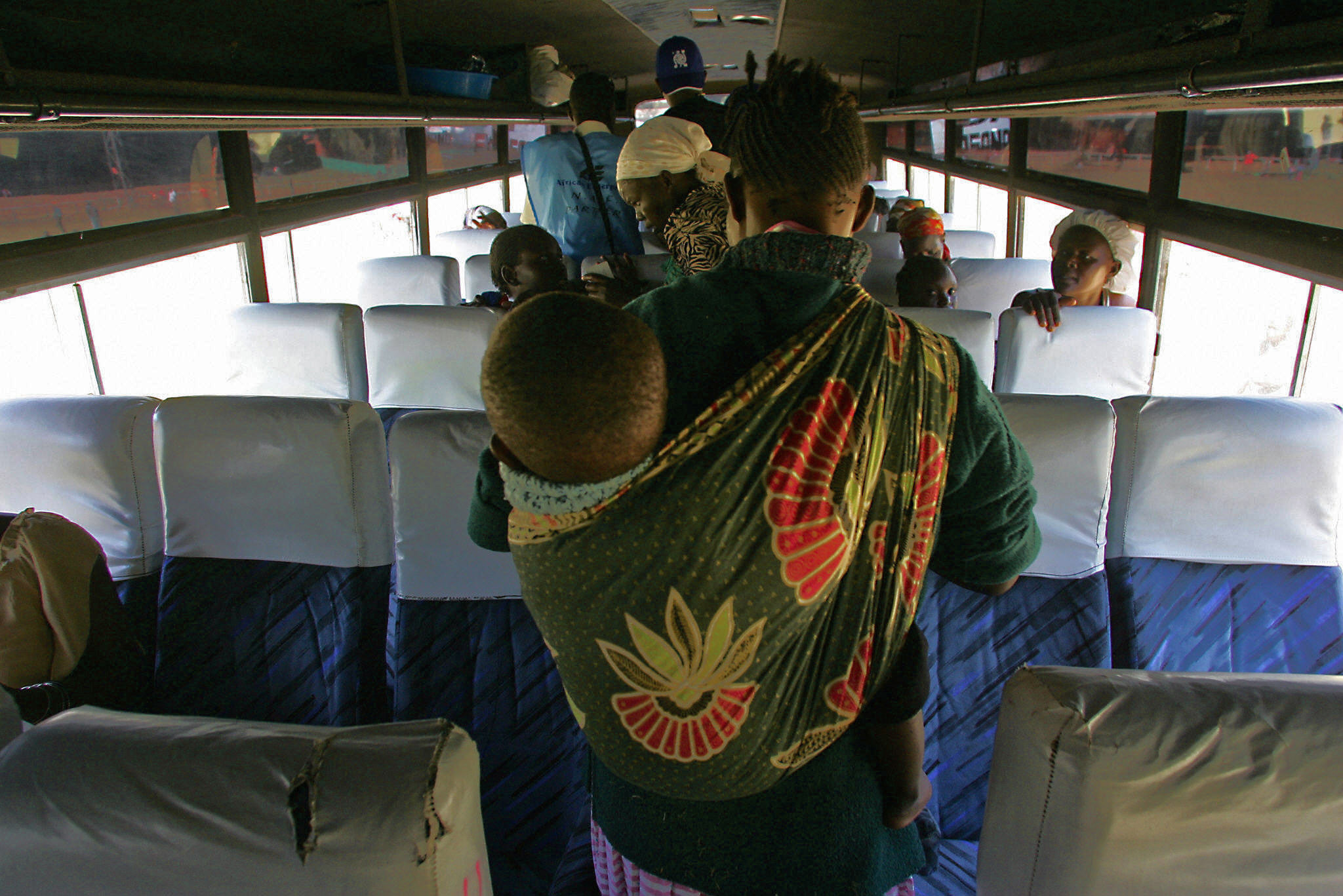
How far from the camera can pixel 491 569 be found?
1585 mm

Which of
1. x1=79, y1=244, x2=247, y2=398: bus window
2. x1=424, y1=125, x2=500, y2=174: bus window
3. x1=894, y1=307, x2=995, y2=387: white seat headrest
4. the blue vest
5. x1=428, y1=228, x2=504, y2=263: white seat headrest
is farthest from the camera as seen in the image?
x1=424, y1=125, x2=500, y2=174: bus window

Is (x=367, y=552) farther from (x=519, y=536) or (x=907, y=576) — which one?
(x=907, y=576)

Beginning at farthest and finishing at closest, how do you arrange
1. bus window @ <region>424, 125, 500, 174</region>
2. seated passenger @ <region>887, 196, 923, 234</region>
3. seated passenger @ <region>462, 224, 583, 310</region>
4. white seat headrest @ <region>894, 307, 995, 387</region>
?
bus window @ <region>424, 125, 500, 174</region> < seated passenger @ <region>887, 196, 923, 234</region> < seated passenger @ <region>462, 224, 583, 310</region> < white seat headrest @ <region>894, 307, 995, 387</region>

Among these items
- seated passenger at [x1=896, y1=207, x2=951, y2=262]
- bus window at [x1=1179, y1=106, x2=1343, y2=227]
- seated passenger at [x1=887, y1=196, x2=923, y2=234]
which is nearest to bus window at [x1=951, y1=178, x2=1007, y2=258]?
seated passenger at [x1=887, y1=196, x2=923, y2=234]

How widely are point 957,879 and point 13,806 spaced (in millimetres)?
1385

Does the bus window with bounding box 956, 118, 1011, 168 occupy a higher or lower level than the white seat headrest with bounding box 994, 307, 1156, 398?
higher

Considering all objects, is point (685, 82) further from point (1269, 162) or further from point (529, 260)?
point (1269, 162)

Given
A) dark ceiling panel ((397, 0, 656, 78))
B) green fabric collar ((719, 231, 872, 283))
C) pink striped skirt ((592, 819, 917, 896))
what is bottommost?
pink striped skirt ((592, 819, 917, 896))

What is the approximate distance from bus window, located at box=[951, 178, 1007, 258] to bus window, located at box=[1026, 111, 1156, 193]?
0.68m

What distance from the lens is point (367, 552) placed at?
5.39 feet

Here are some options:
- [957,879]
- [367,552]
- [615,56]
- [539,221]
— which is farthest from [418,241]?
[957,879]

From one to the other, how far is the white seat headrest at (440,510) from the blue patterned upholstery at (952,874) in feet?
3.04

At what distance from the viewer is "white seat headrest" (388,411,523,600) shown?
154 cm

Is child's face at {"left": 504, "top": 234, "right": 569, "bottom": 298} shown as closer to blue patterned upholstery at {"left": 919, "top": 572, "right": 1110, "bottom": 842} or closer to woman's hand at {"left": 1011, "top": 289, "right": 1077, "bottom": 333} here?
woman's hand at {"left": 1011, "top": 289, "right": 1077, "bottom": 333}
